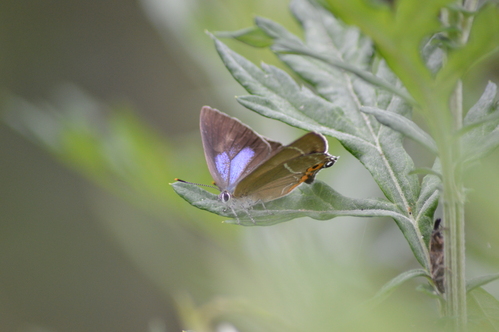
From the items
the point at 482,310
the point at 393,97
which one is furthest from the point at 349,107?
the point at 482,310

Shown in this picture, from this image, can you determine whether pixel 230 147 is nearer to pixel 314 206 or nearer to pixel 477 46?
pixel 314 206

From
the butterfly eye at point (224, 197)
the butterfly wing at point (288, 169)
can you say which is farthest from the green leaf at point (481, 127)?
the butterfly eye at point (224, 197)

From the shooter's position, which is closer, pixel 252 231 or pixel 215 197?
pixel 215 197

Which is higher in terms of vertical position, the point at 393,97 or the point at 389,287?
the point at 393,97

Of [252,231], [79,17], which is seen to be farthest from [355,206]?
[79,17]

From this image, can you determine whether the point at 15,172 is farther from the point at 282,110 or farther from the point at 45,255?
the point at 282,110

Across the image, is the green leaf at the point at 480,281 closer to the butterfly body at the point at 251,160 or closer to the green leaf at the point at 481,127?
the green leaf at the point at 481,127

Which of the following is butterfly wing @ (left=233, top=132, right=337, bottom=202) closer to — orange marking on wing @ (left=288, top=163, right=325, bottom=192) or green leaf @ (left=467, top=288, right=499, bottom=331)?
orange marking on wing @ (left=288, top=163, right=325, bottom=192)
